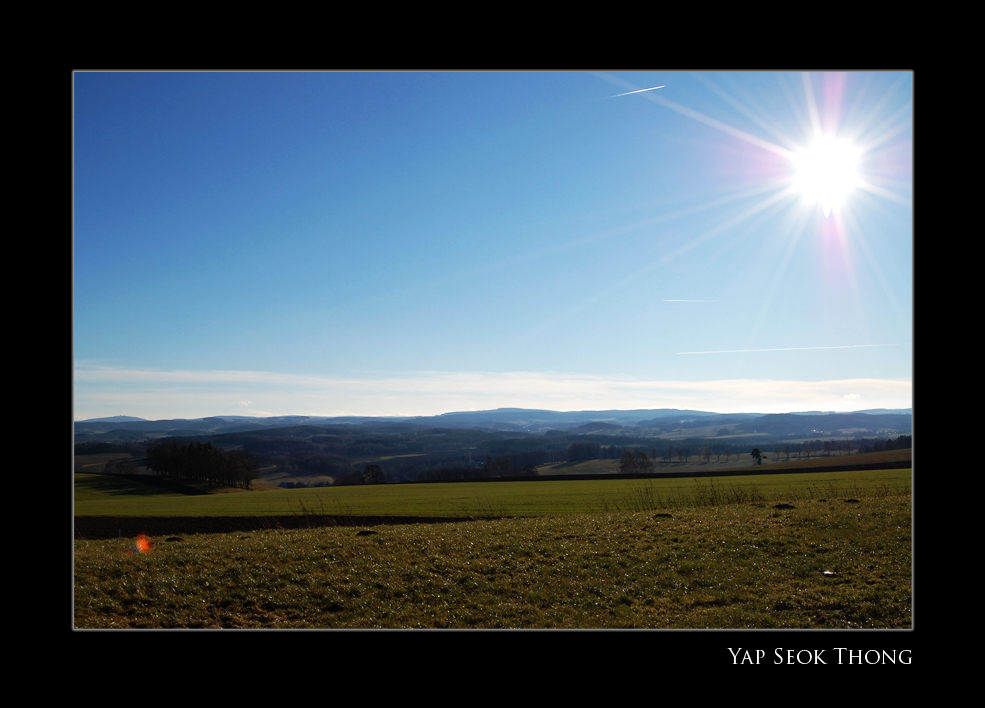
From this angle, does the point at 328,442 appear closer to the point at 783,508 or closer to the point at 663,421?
the point at 663,421

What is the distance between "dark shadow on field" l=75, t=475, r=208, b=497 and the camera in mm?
35750

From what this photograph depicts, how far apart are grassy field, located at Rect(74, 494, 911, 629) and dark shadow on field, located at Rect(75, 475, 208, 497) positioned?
2870 cm

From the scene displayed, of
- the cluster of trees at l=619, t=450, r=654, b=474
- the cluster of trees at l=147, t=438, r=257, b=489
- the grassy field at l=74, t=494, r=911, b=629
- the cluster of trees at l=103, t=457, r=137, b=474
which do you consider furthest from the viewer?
the cluster of trees at l=619, t=450, r=654, b=474

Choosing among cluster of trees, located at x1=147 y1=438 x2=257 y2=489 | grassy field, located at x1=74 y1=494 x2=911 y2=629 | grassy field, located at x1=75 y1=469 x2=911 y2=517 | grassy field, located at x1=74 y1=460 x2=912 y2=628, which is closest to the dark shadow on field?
grassy field, located at x1=75 y1=469 x2=911 y2=517

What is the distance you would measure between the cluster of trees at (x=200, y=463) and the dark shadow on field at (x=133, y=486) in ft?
3.83

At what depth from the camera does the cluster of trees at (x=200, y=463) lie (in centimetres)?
4056

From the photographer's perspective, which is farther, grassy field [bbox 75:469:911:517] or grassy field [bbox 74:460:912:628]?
grassy field [bbox 75:469:911:517]

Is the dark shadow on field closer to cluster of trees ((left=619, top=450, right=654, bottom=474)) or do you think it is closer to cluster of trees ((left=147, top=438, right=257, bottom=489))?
cluster of trees ((left=147, top=438, right=257, bottom=489))

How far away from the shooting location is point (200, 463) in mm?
41594

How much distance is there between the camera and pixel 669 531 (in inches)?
521

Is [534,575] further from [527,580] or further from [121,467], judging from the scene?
[121,467]

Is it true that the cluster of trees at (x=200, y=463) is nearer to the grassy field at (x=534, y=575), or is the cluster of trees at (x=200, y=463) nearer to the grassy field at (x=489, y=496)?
the grassy field at (x=489, y=496)
